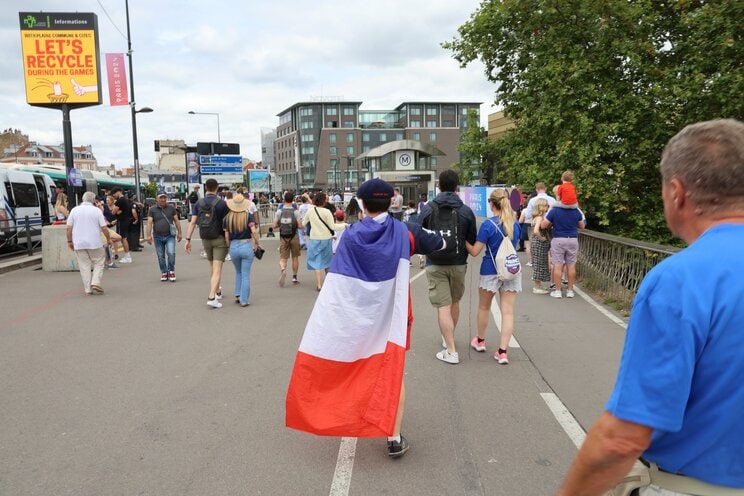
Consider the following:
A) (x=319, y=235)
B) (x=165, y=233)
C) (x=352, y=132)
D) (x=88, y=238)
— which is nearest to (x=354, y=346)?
(x=319, y=235)

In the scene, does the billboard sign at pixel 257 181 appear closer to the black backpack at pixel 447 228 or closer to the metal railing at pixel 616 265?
the metal railing at pixel 616 265

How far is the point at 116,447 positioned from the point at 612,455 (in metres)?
3.56

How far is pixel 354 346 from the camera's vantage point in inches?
137

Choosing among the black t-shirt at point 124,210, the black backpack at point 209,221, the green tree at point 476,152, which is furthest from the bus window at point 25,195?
the green tree at point 476,152

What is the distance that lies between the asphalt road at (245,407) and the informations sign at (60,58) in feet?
43.4

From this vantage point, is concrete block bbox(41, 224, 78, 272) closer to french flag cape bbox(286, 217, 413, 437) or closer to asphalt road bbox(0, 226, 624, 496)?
asphalt road bbox(0, 226, 624, 496)

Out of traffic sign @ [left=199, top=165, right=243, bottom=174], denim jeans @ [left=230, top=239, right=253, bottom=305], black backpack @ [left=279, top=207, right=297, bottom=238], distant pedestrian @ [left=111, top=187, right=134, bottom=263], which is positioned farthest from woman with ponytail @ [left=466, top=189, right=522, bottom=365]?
traffic sign @ [left=199, top=165, right=243, bottom=174]

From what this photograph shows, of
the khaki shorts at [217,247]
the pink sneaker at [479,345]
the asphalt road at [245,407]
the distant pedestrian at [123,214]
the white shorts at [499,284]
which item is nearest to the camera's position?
the asphalt road at [245,407]

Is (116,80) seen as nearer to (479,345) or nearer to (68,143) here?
(68,143)

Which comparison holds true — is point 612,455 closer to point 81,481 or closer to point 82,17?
point 81,481

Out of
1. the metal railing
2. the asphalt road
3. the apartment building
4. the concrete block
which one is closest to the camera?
the asphalt road

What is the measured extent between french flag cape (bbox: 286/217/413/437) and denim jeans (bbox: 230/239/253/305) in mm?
5233

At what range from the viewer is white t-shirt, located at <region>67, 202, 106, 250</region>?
9.67 metres

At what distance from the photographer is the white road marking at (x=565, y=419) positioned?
3864 mm
